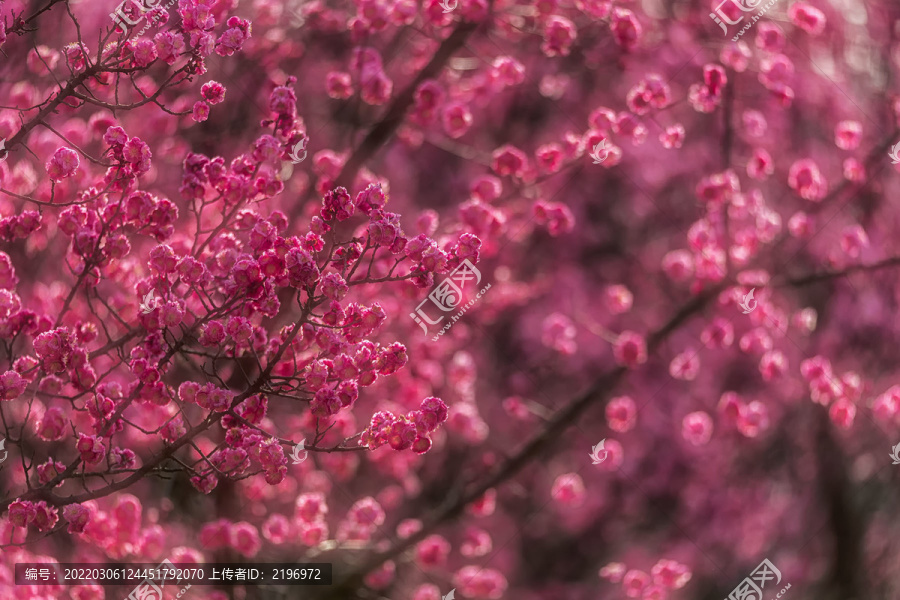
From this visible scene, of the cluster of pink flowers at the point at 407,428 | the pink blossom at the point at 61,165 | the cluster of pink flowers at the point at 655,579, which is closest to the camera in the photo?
the cluster of pink flowers at the point at 407,428

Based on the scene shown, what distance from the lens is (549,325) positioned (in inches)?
229

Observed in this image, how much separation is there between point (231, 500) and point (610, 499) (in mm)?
5464

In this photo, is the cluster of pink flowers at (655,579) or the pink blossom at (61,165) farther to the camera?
the cluster of pink flowers at (655,579)

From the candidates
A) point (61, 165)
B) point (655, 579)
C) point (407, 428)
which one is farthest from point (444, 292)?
point (655, 579)

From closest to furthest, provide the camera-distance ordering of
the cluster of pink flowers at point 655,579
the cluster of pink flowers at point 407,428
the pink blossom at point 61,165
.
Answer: the cluster of pink flowers at point 407,428 → the pink blossom at point 61,165 → the cluster of pink flowers at point 655,579

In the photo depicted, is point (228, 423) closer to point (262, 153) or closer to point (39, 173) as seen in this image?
point (262, 153)

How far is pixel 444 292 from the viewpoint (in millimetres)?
4348

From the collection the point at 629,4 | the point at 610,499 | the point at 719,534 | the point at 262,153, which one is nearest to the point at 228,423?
the point at 262,153

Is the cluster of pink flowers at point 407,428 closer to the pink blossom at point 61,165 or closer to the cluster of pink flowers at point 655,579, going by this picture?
the pink blossom at point 61,165

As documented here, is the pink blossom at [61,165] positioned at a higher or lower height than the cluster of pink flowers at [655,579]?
higher

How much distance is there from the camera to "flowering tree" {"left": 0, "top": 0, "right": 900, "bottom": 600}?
248 cm

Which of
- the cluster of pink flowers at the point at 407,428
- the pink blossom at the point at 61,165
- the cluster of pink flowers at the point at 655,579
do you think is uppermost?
the pink blossom at the point at 61,165

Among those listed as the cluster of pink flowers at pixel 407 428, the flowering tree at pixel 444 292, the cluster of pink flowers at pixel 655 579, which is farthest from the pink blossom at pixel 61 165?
the cluster of pink flowers at pixel 655 579

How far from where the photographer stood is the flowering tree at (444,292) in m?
2.48
